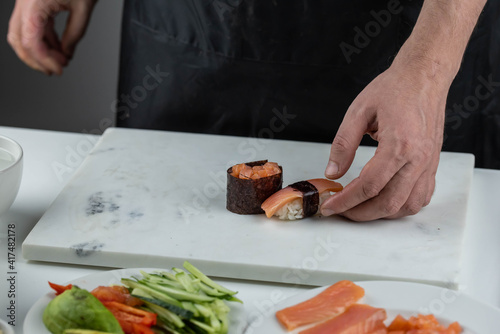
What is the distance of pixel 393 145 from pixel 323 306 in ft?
1.39

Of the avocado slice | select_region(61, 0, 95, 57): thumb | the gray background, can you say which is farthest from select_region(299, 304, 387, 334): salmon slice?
the gray background

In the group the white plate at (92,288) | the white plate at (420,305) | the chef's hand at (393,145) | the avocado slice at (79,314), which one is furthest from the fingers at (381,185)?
the avocado slice at (79,314)

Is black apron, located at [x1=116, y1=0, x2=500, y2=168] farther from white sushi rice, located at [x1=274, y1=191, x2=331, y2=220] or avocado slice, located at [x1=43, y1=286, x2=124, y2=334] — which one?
avocado slice, located at [x1=43, y1=286, x2=124, y2=334]

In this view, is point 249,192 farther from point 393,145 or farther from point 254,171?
point 393,145

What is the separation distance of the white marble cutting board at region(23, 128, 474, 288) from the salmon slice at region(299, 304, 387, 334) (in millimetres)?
190

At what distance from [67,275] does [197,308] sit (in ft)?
1.31

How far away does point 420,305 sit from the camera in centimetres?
116

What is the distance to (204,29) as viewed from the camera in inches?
82.7

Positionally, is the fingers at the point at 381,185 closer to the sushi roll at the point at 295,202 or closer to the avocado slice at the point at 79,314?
the sushi roll at the point at 295,202

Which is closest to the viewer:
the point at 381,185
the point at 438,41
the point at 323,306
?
the point at 323,306

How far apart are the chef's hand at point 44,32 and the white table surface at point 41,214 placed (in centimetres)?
23

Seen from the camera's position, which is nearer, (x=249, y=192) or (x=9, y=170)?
(x=9, y=170)

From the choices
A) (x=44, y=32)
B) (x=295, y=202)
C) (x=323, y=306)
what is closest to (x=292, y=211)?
(x=295, y=202)

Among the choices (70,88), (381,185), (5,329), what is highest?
(381,185)
